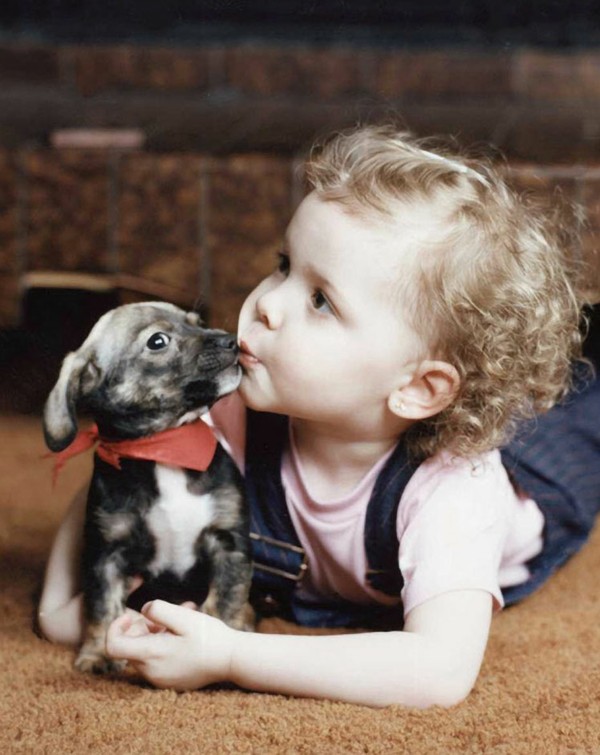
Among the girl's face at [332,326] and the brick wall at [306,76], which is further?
the brick wall at [306,76]

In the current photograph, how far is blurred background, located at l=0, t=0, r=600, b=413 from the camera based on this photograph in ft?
6.85

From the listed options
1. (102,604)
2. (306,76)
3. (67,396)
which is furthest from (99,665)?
(306,76)

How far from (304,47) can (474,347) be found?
2134mm

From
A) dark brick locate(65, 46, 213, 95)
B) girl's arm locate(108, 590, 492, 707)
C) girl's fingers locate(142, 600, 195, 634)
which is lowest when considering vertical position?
dark brick locate(65, 46, 213, 95)

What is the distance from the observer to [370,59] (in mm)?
3084

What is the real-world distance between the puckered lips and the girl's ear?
15 cm

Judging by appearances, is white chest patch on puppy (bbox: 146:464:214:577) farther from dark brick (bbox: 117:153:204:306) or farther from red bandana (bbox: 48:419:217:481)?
dark brick (bbox: 117:153:204:306)

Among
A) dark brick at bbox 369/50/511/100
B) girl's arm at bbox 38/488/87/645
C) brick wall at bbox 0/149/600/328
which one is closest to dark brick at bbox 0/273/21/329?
brick wall at bbox 0/149/600/328

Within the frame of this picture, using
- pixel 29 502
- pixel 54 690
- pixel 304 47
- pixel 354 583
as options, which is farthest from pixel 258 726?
pixel 304 47

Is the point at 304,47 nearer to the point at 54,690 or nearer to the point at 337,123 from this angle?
the point at 337,123

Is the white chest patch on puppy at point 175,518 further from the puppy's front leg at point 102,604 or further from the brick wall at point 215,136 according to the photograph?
the brick wall at point 215,136

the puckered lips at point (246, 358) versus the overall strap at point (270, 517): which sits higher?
the puckered lips at point (246, 358)

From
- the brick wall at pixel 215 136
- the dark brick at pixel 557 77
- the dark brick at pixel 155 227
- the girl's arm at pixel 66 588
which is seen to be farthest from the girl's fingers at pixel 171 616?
the dark brick at pixel 557 77

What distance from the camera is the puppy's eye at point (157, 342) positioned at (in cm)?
106
